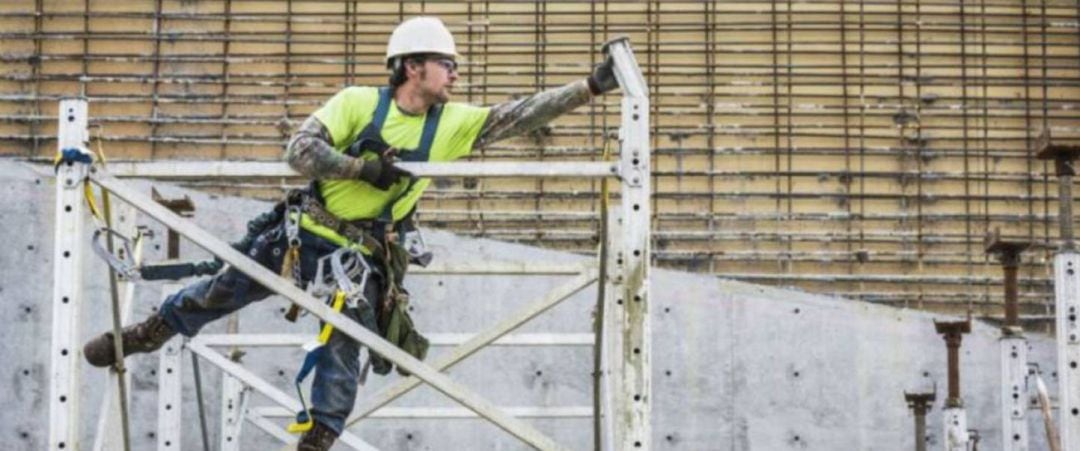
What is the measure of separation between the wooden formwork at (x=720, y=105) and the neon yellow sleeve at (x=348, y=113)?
7295mm

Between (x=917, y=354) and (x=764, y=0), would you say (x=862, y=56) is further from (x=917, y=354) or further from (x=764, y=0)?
(x=917, y=354)

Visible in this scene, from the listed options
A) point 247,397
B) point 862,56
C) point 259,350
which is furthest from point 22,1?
point 862,56

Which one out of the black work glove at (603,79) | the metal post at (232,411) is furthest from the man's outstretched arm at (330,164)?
the metal post at (232,411)

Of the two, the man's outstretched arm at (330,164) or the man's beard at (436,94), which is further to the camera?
the man's beard at (436,94)

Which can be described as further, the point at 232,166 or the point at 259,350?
the point at 259,350

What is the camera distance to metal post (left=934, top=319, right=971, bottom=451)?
14203 millimetres

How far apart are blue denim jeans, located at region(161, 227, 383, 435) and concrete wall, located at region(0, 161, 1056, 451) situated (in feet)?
20.0

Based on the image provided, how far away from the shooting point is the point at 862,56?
17125mm

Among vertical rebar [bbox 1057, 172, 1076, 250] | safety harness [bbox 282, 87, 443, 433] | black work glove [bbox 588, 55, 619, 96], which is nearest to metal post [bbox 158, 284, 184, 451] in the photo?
safety harness [bbox 282, 87, 443, 433]

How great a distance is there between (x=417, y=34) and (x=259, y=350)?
7.14 meters

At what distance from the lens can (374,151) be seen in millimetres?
9289

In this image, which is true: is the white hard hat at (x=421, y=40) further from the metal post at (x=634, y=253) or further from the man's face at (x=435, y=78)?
the metal post at (x=634, y=253)

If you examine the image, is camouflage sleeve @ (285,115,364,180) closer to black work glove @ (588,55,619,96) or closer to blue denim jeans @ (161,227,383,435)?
blue denim jeans @ (161,227,383,435)

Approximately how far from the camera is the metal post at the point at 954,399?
46.6 ft
